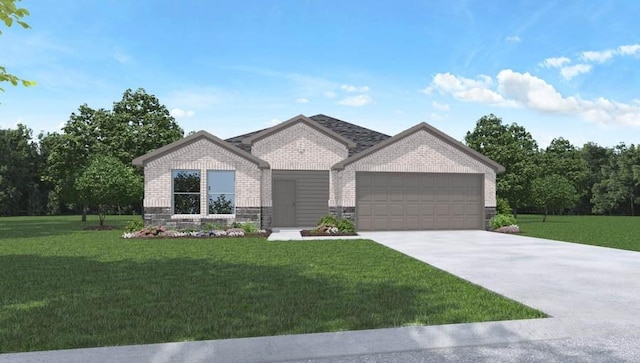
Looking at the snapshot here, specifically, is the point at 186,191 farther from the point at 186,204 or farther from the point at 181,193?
the point at 186,204

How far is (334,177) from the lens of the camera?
21438 millimetres

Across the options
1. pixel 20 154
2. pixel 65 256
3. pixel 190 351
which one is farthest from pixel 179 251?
pixel 20 154

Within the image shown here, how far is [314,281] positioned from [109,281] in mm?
3612

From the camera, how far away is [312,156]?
21.9 metres

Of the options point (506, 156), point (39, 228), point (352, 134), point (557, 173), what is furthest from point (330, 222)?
point (557, 173)

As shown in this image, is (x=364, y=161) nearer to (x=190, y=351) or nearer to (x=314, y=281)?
(x=314, y=281)

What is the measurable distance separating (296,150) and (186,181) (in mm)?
5251

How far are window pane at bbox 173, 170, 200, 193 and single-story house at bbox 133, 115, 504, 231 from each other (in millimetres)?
28

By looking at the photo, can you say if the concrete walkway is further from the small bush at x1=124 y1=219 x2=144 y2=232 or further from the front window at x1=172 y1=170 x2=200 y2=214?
the small bush at x1=124 y1=219 x2=144 y2=232

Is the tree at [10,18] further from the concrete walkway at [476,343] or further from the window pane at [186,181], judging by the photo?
the window pane at [186,181]

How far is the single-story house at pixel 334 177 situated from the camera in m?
19.6

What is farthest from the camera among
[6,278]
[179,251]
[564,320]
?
[179,251]

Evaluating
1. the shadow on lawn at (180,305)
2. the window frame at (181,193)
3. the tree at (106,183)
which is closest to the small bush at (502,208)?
the window frame at (181,193)

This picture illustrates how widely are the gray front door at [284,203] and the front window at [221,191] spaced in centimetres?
435
